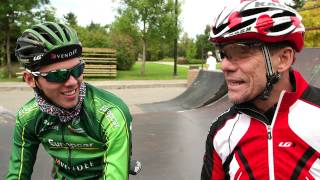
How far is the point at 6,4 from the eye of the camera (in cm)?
2308

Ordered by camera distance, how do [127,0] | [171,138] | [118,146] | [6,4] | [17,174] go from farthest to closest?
[127,0] < [6,4] < [171,138] < [17,174] < [118,146]

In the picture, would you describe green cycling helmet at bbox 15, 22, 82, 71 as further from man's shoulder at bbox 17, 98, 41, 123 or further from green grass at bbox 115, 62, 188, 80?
green grass at bbox 115, 62, 188, 80

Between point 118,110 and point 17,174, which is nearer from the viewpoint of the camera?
point 118,110

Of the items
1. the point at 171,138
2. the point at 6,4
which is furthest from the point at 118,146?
the point at 6,4

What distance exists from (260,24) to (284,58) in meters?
0.25

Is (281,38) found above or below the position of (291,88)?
above

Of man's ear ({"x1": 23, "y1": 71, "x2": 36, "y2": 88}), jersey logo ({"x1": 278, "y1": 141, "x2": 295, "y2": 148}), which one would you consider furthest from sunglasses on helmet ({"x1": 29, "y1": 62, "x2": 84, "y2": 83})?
jersey logo ({"x1": 278, "y1": 141, "x2": 295, "y2": 148})

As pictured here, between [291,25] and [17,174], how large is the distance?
206cm

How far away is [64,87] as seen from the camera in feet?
7.74

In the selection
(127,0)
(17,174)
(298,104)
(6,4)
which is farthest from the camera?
(127,0)

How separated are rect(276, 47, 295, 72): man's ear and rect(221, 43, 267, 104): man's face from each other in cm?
11

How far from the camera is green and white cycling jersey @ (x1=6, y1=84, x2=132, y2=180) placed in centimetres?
230

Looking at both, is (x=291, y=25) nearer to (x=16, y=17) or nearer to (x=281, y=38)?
(x=281, y=38)

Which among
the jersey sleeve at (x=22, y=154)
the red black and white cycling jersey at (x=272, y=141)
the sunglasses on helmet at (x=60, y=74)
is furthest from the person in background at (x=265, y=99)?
the jersey sleeve at (x=22, y=154)
